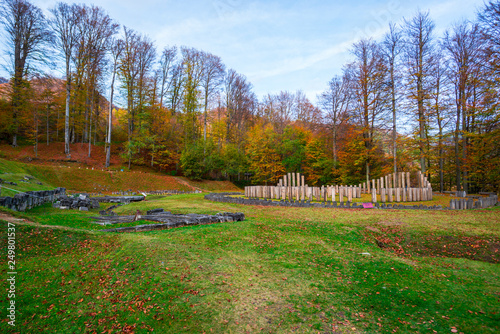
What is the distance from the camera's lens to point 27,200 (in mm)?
9938

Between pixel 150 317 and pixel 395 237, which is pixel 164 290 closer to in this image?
pixel 150 317

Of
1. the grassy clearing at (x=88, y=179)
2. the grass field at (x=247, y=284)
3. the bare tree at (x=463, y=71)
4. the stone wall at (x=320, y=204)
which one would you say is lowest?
the grass field at (x=247, y=284)

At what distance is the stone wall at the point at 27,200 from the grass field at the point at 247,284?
13.5 feet

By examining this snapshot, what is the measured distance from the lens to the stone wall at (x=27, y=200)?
834 centimetres

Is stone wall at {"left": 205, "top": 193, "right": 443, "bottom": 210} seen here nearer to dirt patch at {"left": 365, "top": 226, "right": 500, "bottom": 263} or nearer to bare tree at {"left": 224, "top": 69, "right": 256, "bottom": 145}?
dirt patch at {"left": 365, "top": 226, "right": 500, "bottom": 263}

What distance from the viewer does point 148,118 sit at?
113 feet

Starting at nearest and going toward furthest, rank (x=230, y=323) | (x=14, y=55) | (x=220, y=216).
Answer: (x=230, y=323)
(x=220, y=216)
(x=14, y=55)

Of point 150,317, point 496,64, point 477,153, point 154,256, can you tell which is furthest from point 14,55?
point 477,153

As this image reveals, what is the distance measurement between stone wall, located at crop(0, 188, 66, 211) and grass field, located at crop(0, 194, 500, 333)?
4.10 m

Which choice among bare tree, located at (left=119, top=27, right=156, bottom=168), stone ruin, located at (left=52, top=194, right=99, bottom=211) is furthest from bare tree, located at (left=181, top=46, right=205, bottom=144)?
stone ruin, located at (left=52, top=194, right=99, bottom=211)

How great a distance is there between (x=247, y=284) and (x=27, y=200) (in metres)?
10.7

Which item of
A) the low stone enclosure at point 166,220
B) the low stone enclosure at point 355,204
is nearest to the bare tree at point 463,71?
the low stone enclosure at point 355,204

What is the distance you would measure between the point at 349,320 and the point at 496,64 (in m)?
19.9

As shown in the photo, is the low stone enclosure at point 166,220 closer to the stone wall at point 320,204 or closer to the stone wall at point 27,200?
the stone wall at point 27,200
